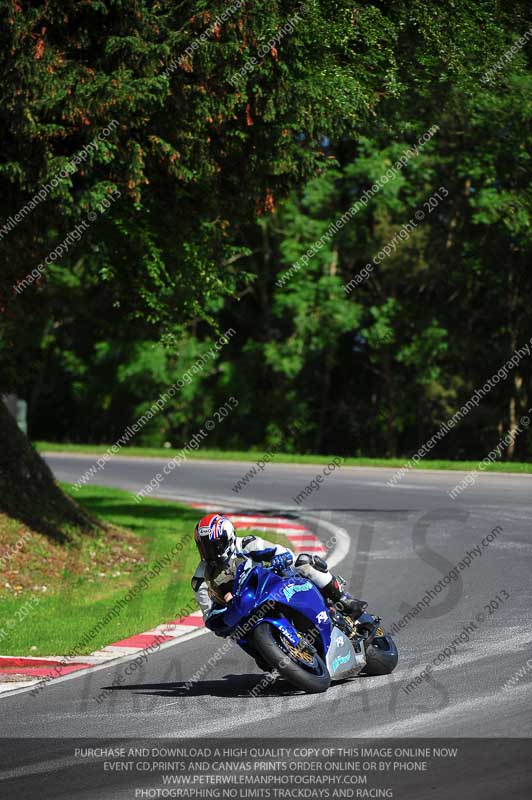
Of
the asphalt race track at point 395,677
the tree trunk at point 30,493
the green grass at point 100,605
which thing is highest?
the asphalt race track at point 395,677

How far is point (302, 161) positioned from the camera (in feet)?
53.0

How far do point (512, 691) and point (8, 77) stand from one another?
9.92 meters

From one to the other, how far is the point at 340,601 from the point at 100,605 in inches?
213

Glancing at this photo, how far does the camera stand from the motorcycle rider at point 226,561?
816 cm

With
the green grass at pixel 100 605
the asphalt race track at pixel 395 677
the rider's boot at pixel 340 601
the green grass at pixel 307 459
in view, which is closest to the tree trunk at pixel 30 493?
the green grass at pixel 100 605

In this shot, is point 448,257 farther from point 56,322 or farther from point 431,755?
point 431,755

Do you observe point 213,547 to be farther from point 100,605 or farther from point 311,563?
point 100,605

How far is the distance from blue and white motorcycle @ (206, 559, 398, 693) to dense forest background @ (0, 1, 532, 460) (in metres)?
7.20

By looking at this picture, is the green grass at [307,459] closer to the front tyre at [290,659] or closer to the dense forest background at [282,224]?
the dense forest background at [282,224]

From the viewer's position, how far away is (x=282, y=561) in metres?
8.36

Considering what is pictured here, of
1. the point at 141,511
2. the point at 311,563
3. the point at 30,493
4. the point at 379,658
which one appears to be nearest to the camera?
the point at 311,563

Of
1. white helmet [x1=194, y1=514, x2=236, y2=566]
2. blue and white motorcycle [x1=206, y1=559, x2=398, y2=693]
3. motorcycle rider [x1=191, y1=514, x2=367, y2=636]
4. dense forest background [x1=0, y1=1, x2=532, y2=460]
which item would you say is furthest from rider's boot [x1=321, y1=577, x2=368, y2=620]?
dense forest background [x1=0, y1=1, x2=532, y2=460]

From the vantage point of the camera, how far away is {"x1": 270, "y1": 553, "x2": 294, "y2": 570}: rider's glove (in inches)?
328

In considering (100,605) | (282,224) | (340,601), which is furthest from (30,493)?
(282,224)
